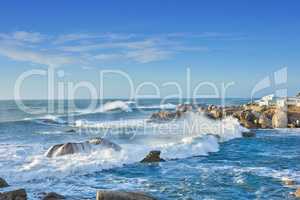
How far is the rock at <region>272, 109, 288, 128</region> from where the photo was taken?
45156mm

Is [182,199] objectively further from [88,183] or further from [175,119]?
[175,119]

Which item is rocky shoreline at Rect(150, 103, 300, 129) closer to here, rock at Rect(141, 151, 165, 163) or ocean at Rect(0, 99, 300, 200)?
ocean at Rect(0, 99, 300, 200)

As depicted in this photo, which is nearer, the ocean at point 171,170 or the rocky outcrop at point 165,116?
the ocean at point 171,170

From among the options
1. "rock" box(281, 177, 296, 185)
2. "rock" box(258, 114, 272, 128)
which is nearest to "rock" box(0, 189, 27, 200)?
"rock" box(281, 177, 296, 185)

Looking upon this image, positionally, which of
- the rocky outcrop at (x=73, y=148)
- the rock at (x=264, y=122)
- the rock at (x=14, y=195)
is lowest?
the rock at (x=14, y=195)

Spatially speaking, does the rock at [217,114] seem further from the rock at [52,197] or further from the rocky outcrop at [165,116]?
the rock at [52,197]

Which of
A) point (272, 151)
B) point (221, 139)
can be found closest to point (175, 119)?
point (221, 139)

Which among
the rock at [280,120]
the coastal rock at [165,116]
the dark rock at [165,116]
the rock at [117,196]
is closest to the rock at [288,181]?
the rock at [117,196]

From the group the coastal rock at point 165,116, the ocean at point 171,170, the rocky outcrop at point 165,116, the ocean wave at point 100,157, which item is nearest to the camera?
the ocean at point 171,170

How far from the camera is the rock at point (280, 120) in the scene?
45.2 m

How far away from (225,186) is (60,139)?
20.1 metres

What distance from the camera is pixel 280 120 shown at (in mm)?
45281

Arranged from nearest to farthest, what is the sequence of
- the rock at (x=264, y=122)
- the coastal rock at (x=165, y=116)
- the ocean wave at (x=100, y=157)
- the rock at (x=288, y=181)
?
the rock at (x=288, y=181)
the ocean wave at (x=100, y=157)
the rock at (x=264, y=122)
the coastal rock at (x=165, y=116)

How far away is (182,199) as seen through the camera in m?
14.5
